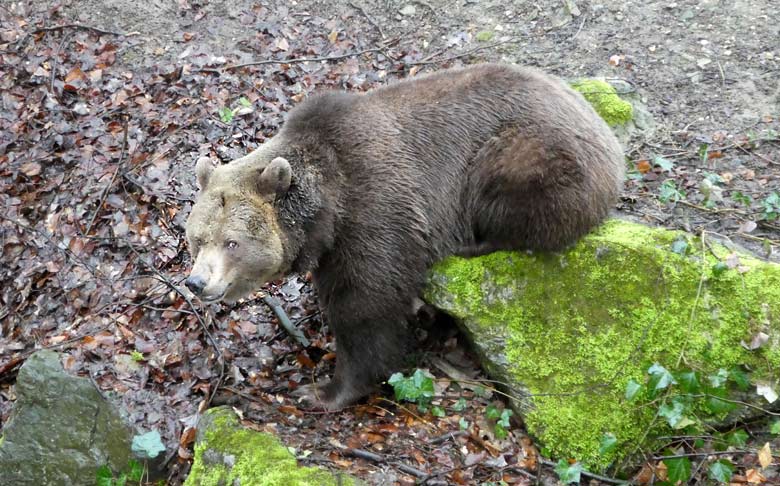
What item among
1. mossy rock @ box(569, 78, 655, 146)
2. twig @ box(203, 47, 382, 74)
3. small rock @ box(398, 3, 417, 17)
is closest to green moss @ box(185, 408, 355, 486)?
mossy rock @ box(569, 78, 655, 146)

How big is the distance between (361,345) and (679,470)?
2.77 m

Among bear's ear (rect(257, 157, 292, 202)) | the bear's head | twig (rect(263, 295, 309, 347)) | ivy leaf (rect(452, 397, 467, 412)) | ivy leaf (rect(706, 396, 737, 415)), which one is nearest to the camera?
ivy leaf (rect(706, 396, 737, 415))

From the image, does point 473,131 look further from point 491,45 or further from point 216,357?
point 491,45

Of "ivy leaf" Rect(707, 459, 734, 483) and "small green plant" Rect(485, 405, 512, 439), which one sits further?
"small green plant" Rect(485, 405, 512, 439)

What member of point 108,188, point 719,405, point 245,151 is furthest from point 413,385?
point 108,188

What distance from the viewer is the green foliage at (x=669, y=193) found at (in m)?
7.60

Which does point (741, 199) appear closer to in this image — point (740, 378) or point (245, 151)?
point (740, 378)

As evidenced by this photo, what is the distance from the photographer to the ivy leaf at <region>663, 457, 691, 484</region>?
5.35m

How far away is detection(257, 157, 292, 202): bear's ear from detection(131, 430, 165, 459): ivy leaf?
89.4 inches

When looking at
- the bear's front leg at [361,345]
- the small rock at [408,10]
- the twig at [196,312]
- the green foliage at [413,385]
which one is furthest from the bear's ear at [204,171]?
the small rock at [408,10]

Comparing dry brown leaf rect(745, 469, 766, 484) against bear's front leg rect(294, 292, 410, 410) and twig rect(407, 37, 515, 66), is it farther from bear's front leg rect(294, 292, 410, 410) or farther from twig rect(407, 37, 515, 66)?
twig rect(407, 37, 515, 66)

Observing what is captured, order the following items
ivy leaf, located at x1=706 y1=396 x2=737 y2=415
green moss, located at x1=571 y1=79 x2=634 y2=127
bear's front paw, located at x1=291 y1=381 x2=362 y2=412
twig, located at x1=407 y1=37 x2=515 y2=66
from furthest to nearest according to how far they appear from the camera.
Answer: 1. twig, located at x1=407 y1=37 x2=515 y2=66
2. green moss, located at x1=571 y1=79 x2=634 y2=127
3. bear's front paw, located at x1=291 y1=381 x2=362 y2=412
4. ivy leaf, located at x1=706 y1=396 x2=737 y2=415

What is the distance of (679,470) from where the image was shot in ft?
17.6

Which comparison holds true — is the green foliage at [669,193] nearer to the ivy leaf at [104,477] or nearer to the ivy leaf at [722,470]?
the ivy leaf at [722,470]
